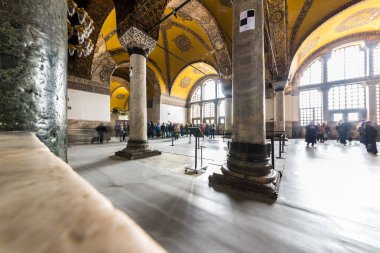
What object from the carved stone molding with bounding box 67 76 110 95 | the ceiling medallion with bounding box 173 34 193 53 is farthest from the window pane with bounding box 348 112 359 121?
the carved stone molding with bounding box 67 76 110 95

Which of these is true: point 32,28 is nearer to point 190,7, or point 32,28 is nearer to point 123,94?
point 190,7

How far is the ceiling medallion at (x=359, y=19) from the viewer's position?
978cm

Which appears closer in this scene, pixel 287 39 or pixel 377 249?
pixel 377 249

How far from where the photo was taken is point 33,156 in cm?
51

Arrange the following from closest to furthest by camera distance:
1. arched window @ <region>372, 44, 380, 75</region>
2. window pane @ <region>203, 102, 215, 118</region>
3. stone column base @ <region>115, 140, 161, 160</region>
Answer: stone column base @ <region>115, 140, 161, 160</region>
arched window @ <region>372, 44, 380, 75</region>
window pane @ <region>203, 102, 215, 118</region>

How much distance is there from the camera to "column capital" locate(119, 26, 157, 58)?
18.1 ft

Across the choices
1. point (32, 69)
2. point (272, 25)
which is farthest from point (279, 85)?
point (32, 69)

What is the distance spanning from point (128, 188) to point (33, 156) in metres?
2.39

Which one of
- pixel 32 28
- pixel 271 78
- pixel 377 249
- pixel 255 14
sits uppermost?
pixel 271 78

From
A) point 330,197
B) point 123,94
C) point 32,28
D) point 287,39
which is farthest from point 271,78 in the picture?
point 123,94

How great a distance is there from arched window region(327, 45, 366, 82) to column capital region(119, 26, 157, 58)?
16081mm

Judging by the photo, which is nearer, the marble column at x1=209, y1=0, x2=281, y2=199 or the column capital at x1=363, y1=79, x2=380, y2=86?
the marble column at x1=209, y1=0, x2=281, y2=199

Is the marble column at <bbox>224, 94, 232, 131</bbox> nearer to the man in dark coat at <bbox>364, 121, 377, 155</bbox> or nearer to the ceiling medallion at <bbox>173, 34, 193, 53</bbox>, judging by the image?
the ceiling medallion at <bbox>173, 34, 193, 53</bbox>

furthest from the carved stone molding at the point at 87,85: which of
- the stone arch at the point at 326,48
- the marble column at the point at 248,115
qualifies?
the stone arch at the point at 326,48
